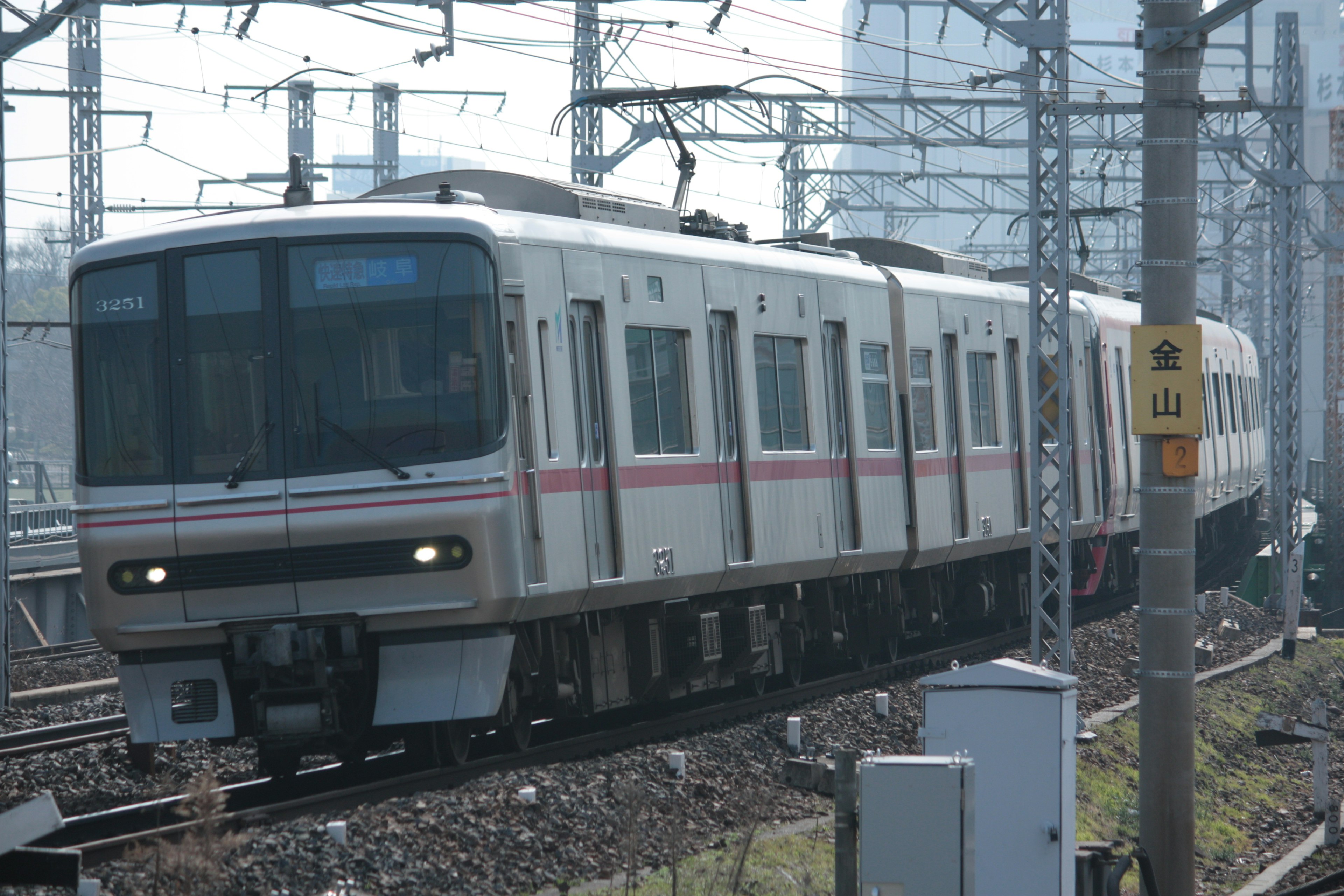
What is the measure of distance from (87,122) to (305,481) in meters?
22.4

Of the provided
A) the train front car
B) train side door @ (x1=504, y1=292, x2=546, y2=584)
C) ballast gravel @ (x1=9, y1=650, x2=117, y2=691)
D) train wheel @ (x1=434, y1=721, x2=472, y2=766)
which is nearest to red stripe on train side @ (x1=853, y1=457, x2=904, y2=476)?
train side door @ (x1=504, y1=292, x2=546, y2=584)

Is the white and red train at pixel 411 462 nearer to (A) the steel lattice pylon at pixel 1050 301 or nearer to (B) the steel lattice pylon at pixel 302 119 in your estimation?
(A) the steel lattice pylon at pixel 1050 301

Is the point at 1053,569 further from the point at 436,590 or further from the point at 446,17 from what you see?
the point at 436,590

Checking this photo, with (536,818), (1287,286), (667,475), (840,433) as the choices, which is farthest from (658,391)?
(1287,286)

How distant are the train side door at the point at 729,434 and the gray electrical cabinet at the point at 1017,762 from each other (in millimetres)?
4864

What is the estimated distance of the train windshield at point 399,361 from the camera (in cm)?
875

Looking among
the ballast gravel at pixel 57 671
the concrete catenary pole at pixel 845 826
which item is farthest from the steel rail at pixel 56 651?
the concrete catenary pole at pixel 845 826

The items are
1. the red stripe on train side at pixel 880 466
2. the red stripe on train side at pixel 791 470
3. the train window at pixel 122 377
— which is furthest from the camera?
the red stripe on train side at pixel 880 466

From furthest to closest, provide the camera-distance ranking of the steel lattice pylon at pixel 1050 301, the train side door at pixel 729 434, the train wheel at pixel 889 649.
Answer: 1. the train wheel at pixel 889 649
2. the steel lattice pylon at pixel 1050 301
3. the train side door at pixel 729 434

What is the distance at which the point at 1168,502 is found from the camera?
7.98 m

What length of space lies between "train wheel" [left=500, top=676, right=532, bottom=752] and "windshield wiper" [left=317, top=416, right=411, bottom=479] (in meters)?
1.60

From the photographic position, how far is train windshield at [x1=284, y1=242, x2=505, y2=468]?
8750 mm

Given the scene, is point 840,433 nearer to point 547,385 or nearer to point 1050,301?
point 1050,301

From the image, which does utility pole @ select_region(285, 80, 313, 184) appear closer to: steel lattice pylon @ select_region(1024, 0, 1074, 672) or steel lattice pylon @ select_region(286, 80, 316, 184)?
steel lattice pylon @ select_region(286, 80, 316, 184)
